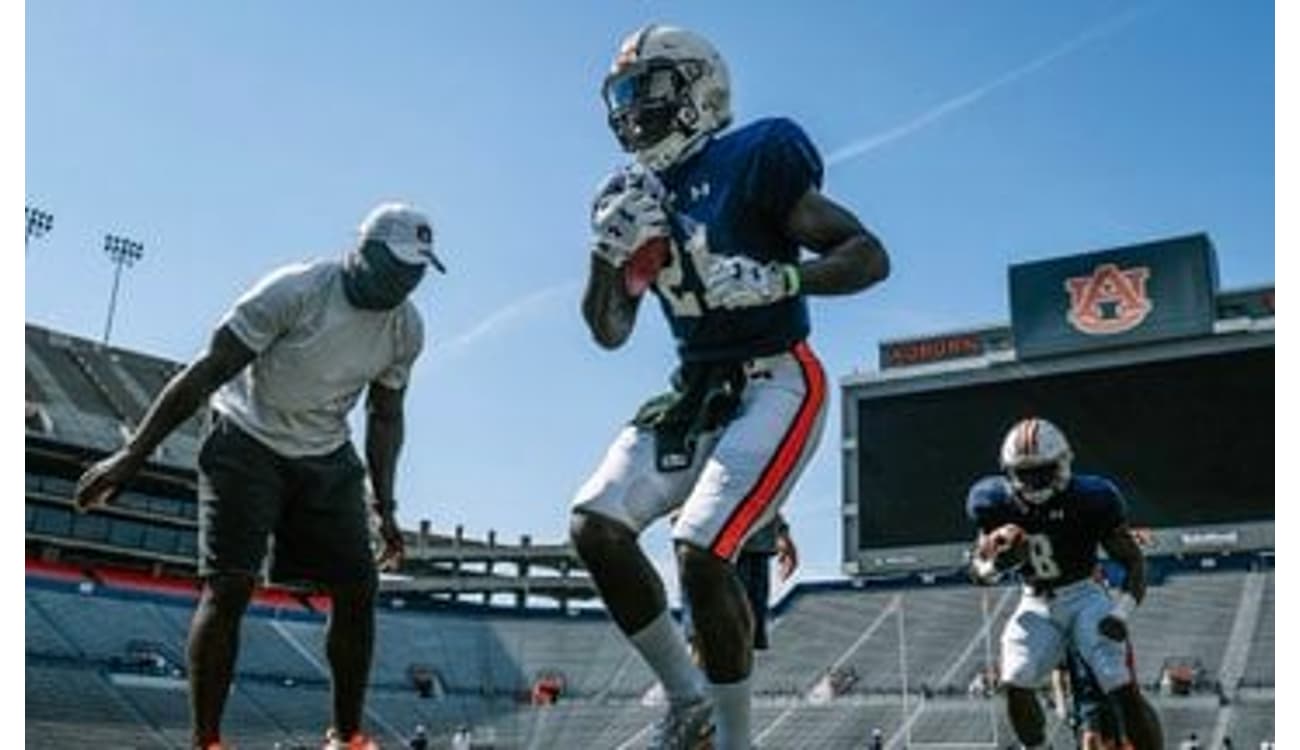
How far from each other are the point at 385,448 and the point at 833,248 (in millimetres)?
2205

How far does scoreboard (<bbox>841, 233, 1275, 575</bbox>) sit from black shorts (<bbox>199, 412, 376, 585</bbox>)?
80.7 ft

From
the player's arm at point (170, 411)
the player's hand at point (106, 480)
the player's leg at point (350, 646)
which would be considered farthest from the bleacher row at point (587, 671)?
the player's hand at point (106, 480)

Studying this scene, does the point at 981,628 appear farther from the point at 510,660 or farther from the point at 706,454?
the point at 706,454

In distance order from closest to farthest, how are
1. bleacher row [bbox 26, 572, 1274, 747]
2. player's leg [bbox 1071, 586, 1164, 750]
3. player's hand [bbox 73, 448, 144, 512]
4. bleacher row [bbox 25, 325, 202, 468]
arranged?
player's hand [bbox 73, 448, 144, 512] → player's leg [bbox 1071, 586, 1164, 750] → bleacher row [bbox 26, 572, 1274, 747] → bleacher row [bbox 25, 325, 202, 468]

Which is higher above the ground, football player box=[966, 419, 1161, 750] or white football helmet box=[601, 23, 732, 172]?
white football helmet box=[601, 23, 732, 172]

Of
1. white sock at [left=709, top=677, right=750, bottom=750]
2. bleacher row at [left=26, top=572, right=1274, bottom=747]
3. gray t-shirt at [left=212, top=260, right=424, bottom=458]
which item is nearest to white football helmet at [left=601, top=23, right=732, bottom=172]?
gray t-shirt at [left=212, top=260, right=424, bottom=458]

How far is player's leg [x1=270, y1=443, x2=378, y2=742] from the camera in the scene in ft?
16.8

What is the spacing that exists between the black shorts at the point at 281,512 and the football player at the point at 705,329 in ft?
4.20

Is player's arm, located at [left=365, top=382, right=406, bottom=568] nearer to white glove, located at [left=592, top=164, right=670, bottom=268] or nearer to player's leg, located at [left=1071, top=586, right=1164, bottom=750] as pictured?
white glove, located at [left=592, top=164, right=670, bottom=268]

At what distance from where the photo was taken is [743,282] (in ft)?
12.9

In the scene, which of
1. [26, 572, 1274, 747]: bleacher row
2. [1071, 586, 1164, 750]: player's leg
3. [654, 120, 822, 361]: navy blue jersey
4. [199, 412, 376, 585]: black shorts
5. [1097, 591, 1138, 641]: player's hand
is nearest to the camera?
[654, 120, 822, 361]: navy blue jersey

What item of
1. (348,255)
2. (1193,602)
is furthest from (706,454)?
(1193,602)

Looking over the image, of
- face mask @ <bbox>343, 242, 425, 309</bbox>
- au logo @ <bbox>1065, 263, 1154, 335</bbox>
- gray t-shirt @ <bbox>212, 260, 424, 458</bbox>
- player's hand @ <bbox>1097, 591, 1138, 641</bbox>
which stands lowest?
player's hand @ <bbox>1097, 591, 1138, 641</bbox>

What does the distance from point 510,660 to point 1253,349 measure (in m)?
23.9
